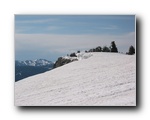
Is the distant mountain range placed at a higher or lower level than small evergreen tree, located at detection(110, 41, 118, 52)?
lower

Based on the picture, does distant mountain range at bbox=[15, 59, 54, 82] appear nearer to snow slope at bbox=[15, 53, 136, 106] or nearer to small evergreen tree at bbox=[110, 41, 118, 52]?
snow slope at bbox=[15, 53, 136, 106]

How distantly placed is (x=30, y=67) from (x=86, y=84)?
1.81 ft

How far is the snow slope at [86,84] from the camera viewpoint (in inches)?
95.8

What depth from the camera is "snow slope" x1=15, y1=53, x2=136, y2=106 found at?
2434 millimetres

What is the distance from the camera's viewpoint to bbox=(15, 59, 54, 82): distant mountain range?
2.44 meters

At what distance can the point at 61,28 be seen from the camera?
8.14 feet

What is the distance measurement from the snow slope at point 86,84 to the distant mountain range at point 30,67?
44 mm

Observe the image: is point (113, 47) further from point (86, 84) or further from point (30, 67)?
point (30, 67)

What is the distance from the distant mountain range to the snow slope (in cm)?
4

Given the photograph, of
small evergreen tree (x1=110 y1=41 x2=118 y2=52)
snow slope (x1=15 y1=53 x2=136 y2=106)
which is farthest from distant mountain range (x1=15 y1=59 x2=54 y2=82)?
small evergreen tree (x1=110 y1=41 x2=118 y2=52)

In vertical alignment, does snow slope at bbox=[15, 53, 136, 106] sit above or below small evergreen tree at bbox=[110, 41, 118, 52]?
below
